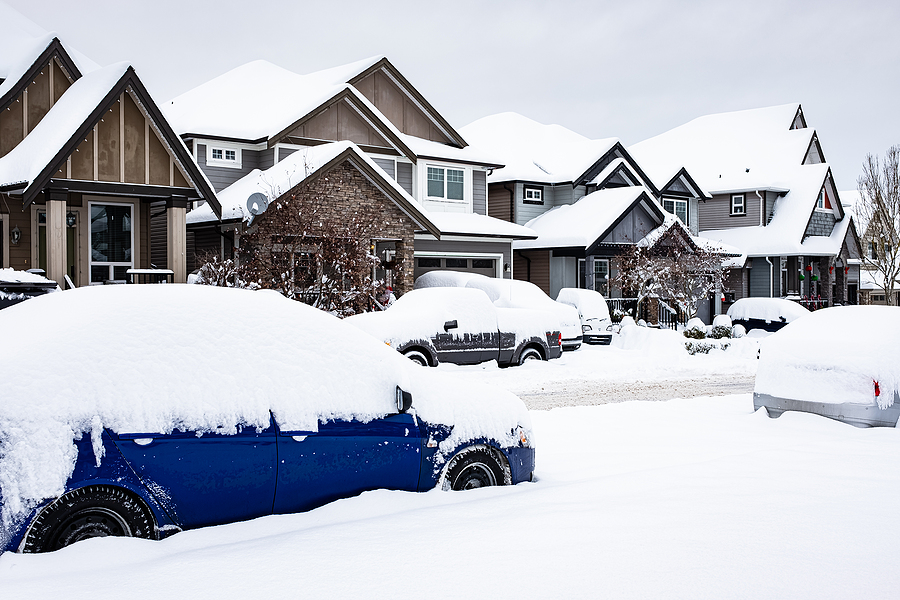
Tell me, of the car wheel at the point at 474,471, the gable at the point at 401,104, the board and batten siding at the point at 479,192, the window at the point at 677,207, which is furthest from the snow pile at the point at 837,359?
the window at the point at 677,207

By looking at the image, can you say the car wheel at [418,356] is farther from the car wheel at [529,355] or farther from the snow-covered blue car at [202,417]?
the snow-covered blue car at [202,417]

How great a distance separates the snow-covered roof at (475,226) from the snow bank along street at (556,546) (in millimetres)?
20903

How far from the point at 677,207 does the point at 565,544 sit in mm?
35730

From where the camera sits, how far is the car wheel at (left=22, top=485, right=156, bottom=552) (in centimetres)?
479

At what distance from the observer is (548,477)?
7480 millimetres

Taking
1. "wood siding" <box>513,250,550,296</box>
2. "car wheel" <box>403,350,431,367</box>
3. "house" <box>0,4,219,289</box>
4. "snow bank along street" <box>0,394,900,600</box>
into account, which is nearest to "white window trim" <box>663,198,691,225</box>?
"wood siding" <box>513,250,550,296</box>

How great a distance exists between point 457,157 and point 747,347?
38.3 feet

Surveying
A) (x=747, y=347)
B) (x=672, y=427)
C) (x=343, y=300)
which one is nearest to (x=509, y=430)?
(x=672, y=427)

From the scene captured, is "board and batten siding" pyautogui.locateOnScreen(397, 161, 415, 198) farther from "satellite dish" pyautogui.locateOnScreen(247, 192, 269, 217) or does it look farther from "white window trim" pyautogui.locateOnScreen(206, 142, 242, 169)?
"satellite dish" pyautogui.locateOnScreen(247, 192, 269, 217)

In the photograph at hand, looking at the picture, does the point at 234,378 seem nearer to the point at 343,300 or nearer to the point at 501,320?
the point at 501,320

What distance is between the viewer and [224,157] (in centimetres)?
2550

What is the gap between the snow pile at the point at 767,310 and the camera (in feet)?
97.3

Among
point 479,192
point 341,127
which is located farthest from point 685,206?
point 341,127

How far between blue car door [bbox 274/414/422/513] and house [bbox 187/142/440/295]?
1490 centimetres
